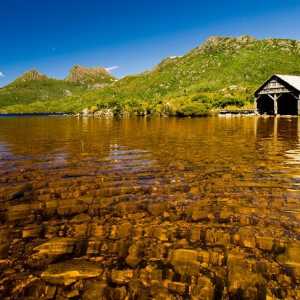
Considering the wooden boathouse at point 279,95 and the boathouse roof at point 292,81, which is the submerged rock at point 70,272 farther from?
the boathouse roof at point 292,81

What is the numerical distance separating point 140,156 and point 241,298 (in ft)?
38.9

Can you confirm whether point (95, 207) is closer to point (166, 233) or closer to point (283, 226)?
point (166, 233)

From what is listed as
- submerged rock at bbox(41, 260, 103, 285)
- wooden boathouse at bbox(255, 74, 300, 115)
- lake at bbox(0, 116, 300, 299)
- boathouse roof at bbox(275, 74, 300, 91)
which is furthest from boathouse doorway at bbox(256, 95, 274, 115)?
submerged rock at bbox(41, 260, 103, 285)

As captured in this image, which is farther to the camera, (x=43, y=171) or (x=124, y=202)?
(x=43, y=171)

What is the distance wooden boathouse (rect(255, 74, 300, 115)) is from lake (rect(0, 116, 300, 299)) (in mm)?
50075

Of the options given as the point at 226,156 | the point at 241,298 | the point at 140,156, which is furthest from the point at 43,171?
the point at 241,298

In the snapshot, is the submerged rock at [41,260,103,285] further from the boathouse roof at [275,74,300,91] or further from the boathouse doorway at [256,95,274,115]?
the boathouse doorway at [256,95,274,115]

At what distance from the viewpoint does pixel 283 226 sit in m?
6.89

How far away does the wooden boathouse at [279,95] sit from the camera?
2238 inches

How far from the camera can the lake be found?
488 cm

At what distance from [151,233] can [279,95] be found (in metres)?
59.6

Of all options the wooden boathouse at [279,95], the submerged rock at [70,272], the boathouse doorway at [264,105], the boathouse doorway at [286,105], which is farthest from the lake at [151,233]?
the boathouse doorway at [286,105]

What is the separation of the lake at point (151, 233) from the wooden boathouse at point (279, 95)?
5008cm

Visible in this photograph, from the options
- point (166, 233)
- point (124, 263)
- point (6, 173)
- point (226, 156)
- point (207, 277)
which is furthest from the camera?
point (226, 156)
